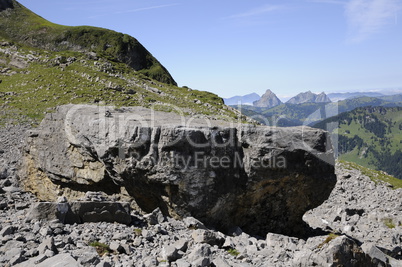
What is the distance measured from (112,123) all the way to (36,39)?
103m

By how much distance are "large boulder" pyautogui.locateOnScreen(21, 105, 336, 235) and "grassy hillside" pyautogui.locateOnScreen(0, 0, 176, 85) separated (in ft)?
262

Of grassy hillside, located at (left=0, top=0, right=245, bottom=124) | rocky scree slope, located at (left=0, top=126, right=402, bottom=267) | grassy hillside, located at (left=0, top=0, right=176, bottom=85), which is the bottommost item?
rocky scree slope, located at (left=0, top=126, right=402, bottom=267)

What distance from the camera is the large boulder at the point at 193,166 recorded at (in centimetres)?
1334

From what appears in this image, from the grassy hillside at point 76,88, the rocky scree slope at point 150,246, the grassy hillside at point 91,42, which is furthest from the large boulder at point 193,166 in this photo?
the grassy hillside at point 91,42

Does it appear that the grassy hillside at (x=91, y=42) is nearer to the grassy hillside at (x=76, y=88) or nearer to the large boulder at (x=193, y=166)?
the grassy hillside at (x=76, y=88)

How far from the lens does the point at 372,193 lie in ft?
94.0

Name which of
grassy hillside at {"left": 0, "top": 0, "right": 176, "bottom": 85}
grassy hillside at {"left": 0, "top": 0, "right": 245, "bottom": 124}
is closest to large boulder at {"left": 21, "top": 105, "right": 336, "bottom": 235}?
grassy hillside at {"left": 0, "top": 0, "right": 245, "bottom": 124}

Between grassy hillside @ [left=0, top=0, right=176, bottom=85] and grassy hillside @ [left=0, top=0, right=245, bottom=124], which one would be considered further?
grassy hillside @ [left=0, top=0, right=176, bottom=85]

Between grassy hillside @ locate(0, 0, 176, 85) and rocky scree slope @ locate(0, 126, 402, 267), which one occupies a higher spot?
grassy hillside @ locate(0, 0, 176, 85)

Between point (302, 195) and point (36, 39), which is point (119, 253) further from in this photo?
point (36, 39)

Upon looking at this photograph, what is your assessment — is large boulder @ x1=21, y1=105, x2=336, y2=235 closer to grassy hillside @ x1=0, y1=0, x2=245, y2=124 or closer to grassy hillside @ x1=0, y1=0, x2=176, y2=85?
grassy hillside @ x1=0, y1=0, x2=245, y2=124

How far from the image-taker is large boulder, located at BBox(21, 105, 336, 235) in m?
13.3

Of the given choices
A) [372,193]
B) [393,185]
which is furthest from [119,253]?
[393,185]

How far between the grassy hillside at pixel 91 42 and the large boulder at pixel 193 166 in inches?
3142
